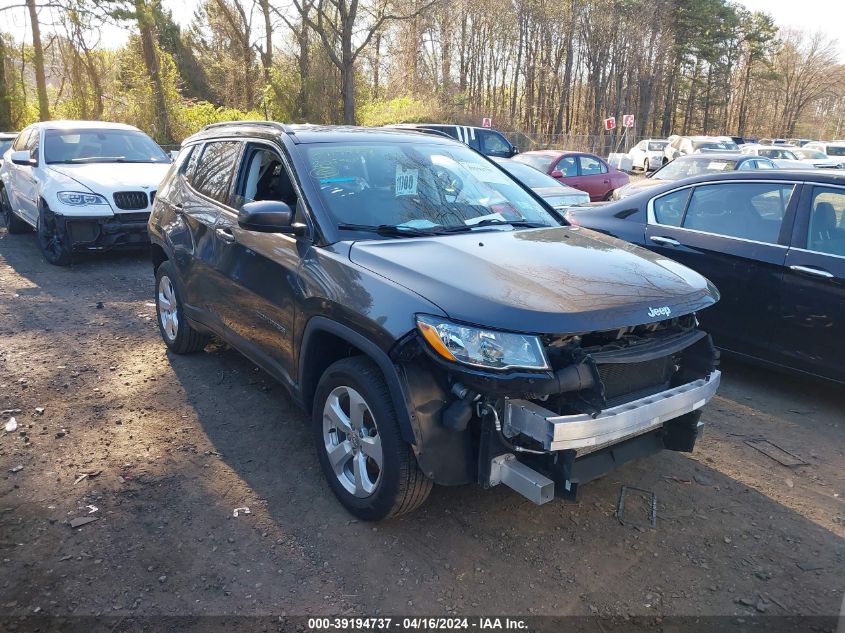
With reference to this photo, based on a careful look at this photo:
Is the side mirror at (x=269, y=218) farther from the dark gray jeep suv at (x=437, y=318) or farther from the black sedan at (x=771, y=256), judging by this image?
the black sedan at (x=771, y=256)

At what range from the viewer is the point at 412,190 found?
12.7 ft

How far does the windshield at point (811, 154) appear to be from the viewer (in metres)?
26.1

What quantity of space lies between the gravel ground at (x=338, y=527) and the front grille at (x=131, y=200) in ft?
13.9

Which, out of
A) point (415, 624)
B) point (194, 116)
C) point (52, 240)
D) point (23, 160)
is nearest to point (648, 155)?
point (194, 116)

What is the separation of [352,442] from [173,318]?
2.84 meters

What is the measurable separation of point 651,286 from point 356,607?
1957 millimetres

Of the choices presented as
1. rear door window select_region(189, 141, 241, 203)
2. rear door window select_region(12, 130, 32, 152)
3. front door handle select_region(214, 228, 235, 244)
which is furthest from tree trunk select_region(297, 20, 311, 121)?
front door handle select_region(214, 228, 235, 244)

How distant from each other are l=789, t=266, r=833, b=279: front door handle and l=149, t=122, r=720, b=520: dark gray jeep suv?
150 cm

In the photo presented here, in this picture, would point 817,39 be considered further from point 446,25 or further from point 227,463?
point 227,463

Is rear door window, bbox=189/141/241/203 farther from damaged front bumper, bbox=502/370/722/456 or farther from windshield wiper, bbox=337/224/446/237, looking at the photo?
damaged front bumper, bbox=502/370/722/456

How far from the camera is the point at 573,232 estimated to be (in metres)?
3.93

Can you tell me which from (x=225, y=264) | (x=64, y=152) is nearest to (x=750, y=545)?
(x=225, y=264)

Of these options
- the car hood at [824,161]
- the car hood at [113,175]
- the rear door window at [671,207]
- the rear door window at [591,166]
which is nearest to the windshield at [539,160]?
the rear door window at [591,166]

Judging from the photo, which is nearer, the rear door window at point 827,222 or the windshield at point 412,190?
the windshield at point 412,190
